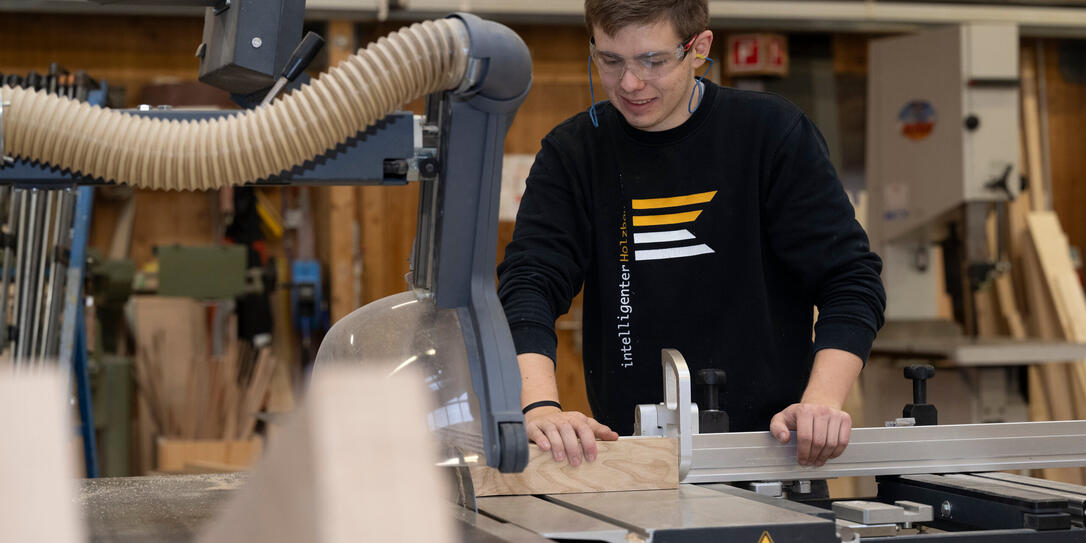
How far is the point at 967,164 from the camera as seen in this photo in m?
4.25

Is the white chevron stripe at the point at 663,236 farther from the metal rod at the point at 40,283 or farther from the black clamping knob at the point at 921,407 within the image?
the metal rod at the point at 40,283

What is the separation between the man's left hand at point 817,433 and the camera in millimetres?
1420

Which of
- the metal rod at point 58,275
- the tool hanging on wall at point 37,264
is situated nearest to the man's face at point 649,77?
the tool hanging on wall at point 37,264

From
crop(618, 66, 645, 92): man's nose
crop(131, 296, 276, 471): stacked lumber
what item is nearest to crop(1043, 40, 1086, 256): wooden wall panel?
crop(131, 296, 276, 471): stacked lumber

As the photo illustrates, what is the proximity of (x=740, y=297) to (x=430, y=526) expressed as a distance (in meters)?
1.36

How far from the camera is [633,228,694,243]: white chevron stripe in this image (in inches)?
70.3

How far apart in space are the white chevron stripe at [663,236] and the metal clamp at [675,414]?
1.27 ft

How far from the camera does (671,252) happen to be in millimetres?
1789

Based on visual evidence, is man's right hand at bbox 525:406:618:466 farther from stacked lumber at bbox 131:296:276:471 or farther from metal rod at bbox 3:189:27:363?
stacked lumber at bbox 131:296:276:471

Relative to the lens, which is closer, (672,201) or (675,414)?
(675,414)

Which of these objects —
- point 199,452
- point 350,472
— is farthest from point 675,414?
point 199,452

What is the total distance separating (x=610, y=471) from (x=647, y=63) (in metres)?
0.65

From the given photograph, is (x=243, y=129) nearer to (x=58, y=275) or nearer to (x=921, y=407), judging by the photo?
(x=921, y=407)

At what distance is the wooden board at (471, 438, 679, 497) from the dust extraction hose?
0.61 m
